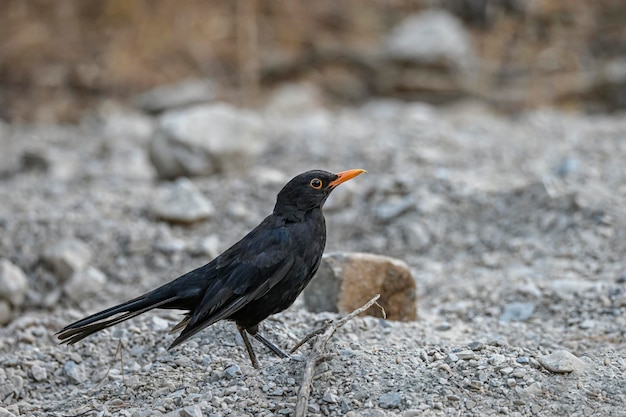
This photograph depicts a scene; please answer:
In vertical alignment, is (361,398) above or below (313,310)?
above

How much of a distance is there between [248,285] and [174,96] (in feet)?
23.8

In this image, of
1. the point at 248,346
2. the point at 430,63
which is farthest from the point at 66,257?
the point at 430,63

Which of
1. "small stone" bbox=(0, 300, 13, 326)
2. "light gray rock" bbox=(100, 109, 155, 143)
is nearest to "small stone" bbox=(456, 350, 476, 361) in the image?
"small stone" bbox=(0, 300, 13, 326)

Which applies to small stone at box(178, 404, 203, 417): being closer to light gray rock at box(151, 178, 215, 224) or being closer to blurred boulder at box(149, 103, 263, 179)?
light gray rock at box(151, 178, 215, 224)

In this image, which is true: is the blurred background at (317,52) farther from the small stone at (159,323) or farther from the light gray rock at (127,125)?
the small stone at (159,323)

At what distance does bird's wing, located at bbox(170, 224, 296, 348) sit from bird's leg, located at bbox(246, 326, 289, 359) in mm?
230

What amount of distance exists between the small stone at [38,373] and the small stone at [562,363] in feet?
7.44

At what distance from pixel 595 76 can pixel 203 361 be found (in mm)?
8543

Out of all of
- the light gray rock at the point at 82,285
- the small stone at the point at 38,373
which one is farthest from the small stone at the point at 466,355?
the light gray rock at the point at 82,285

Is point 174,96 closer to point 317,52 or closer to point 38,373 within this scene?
point 317,52

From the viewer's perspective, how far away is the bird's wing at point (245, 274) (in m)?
3.80

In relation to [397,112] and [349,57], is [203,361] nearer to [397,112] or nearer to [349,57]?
[397,112]

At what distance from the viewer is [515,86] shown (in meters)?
11.5

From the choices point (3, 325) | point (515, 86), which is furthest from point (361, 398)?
point (515, 86)
